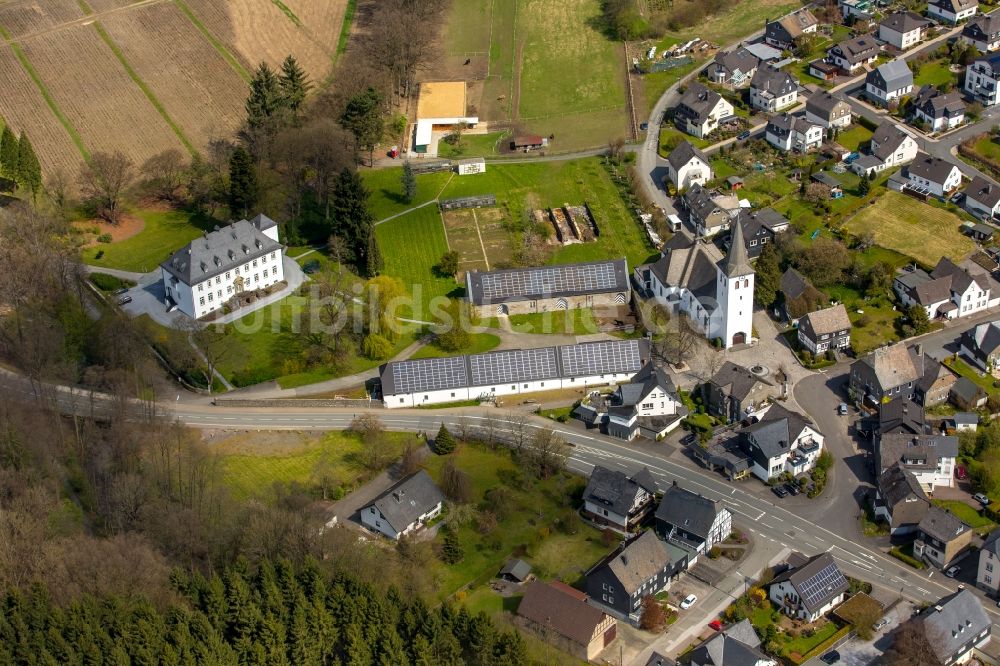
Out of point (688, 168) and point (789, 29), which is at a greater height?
point (789, 29)

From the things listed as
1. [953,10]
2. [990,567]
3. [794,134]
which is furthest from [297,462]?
[953,10]

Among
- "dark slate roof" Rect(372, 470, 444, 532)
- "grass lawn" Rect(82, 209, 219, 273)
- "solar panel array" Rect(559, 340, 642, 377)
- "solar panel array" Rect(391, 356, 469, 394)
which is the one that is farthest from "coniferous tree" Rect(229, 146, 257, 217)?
"dark slate roof" Rect(372, 470, 444, 532)

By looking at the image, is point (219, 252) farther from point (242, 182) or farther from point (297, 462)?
point (297, 462)

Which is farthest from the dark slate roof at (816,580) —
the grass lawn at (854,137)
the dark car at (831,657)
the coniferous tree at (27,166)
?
the coniferous tree at (27,166)

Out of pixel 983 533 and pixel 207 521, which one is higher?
pixel 207 521

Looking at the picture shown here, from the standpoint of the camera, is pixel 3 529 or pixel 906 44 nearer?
pixel 3 529

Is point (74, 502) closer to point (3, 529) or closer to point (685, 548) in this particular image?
point (3, 529)

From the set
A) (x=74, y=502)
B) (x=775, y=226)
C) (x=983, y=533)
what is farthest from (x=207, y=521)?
(x=775, y=226)
